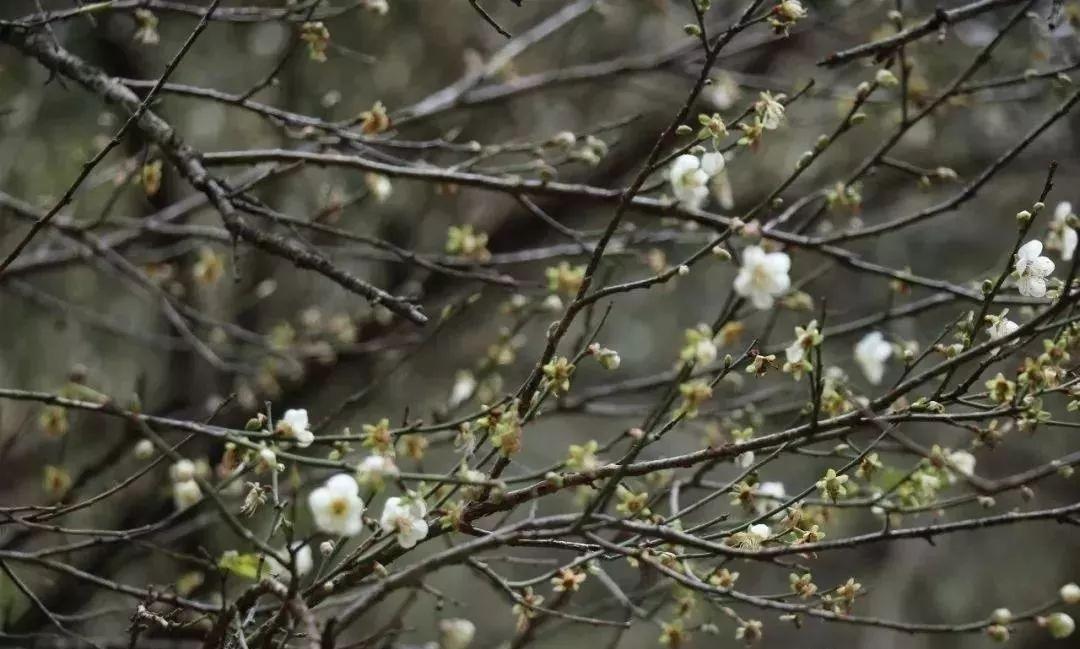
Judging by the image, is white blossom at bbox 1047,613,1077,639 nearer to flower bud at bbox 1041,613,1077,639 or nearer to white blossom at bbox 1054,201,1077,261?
flower bud at bbox 1041,613,1077,639

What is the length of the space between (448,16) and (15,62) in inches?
73.1

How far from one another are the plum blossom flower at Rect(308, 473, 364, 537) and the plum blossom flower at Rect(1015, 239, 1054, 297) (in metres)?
1.10

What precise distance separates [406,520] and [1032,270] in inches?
41.9

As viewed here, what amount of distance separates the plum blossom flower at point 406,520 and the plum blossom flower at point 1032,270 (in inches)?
40.2

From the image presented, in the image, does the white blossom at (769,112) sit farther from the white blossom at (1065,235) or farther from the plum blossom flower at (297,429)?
the plum blossom flower at (297,429)

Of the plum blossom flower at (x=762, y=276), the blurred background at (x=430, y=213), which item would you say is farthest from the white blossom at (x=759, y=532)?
the blurred background at (x=430, y=213)

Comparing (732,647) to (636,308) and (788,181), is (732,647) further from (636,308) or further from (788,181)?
(788,181)

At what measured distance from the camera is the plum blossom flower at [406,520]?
1.34 m

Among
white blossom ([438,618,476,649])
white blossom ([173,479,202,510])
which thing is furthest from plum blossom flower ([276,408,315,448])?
white blossom ([438,618,476,649])

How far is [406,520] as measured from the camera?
135 cm

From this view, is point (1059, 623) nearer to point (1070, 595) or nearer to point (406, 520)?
point (1070, 595)

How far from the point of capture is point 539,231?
425 cm

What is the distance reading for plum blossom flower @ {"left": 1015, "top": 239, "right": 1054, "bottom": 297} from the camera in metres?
1.55

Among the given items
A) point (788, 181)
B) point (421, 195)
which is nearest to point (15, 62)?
point (421, 195)
